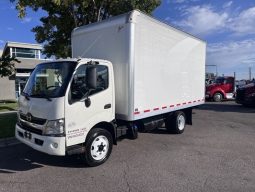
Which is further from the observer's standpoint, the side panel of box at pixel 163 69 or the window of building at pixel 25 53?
the window of building at pixel 25 53

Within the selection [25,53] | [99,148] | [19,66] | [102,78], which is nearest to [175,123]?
[99,148]

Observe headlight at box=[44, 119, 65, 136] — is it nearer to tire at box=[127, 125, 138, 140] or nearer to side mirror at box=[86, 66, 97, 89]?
side mirror at box=[86, 66, 97, 89]

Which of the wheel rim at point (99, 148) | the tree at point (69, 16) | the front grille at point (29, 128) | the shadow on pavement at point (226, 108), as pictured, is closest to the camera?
the front grille at point (29, 128)

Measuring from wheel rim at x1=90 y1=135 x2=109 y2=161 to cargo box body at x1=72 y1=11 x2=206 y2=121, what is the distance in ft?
2.58

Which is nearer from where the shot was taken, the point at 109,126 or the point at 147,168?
the point at 147,168

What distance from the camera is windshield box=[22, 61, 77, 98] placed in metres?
5.04

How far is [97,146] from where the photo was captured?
5.55 m

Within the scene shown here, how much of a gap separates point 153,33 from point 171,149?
3.09m

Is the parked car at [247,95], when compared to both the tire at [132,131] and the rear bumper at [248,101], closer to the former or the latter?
the rear bumper at [248,101]

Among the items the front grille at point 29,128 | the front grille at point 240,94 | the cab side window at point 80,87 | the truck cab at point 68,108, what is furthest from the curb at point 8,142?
the front grille at point 240,94

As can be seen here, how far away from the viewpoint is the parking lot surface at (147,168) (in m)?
4.62

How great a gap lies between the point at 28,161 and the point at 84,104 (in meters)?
2.09

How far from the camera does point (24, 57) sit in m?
38.2

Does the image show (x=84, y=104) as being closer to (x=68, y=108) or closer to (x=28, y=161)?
(x=68, y=108)
